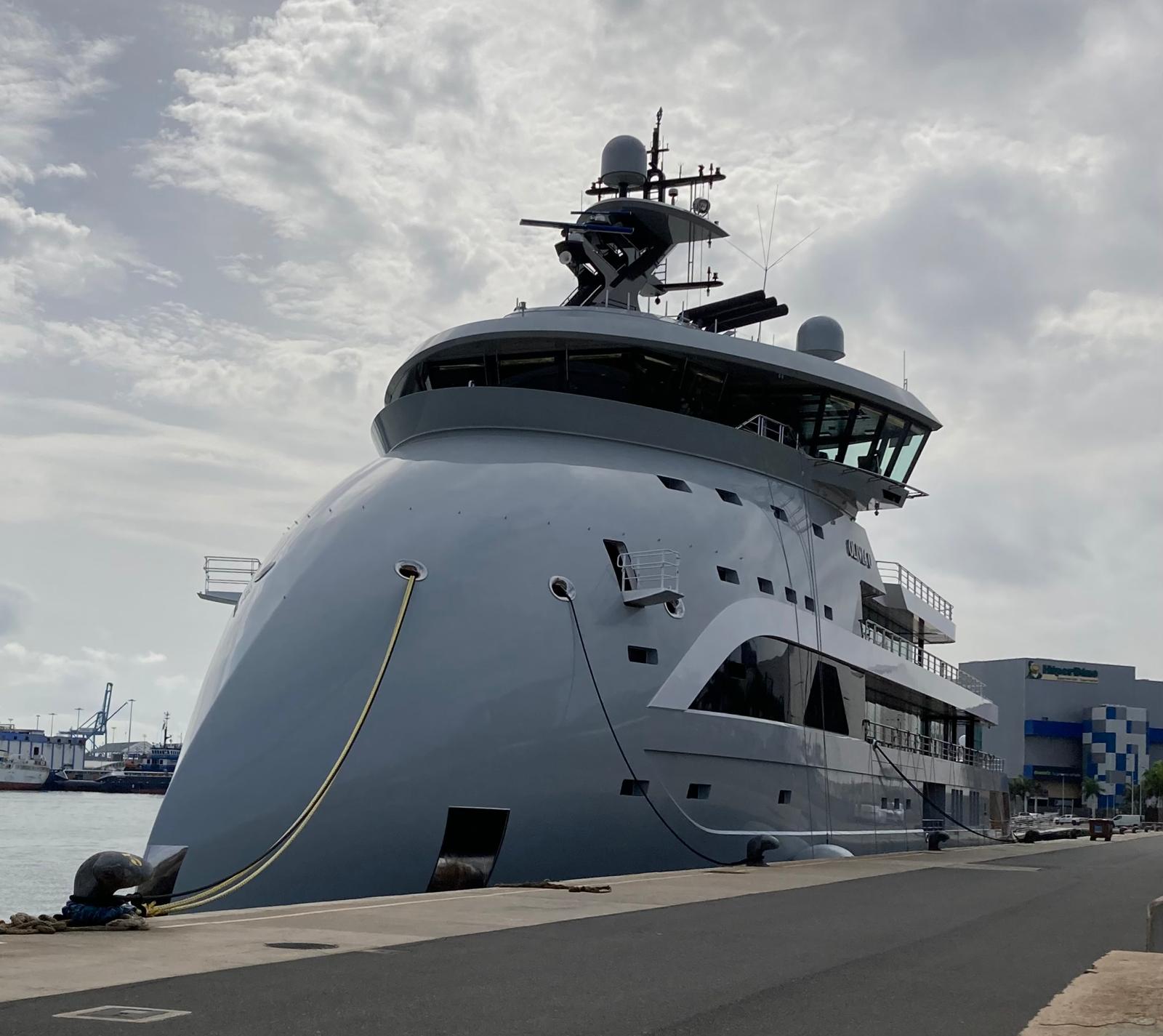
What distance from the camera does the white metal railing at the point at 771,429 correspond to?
25266 millimetres

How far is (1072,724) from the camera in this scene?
443ft

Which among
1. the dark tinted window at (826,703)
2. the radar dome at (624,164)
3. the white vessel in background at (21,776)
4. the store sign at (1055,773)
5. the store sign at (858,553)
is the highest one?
the radar dome at (624,164)

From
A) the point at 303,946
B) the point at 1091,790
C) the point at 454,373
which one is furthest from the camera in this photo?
the point at 1091,790

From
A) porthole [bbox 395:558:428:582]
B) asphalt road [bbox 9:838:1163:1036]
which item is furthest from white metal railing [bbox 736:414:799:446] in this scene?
asphalt road [bbox 9:838:1163:1036]

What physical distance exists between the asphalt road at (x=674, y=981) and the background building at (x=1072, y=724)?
411 feet

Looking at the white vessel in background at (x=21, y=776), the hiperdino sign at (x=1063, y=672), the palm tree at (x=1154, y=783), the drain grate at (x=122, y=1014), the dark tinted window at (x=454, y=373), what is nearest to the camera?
the drain grate at (x=122, y=1014)

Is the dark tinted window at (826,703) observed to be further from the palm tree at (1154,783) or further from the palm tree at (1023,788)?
the palm tree at (1154,783)

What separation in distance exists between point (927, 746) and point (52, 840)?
34920 millimetres

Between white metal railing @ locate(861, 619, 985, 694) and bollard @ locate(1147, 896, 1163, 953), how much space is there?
1915 centimetres

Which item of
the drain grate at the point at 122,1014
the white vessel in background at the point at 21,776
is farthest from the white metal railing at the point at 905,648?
the white vessel in background at the point at 21,776

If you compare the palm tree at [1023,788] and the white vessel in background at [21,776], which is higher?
the palm tree at [1023,788]

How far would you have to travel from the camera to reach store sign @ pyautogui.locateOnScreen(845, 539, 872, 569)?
27.9 m

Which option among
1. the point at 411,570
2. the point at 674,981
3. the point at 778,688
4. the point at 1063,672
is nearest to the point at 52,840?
the point at 778,688

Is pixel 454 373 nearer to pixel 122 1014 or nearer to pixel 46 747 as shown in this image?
pixel 122 1014
